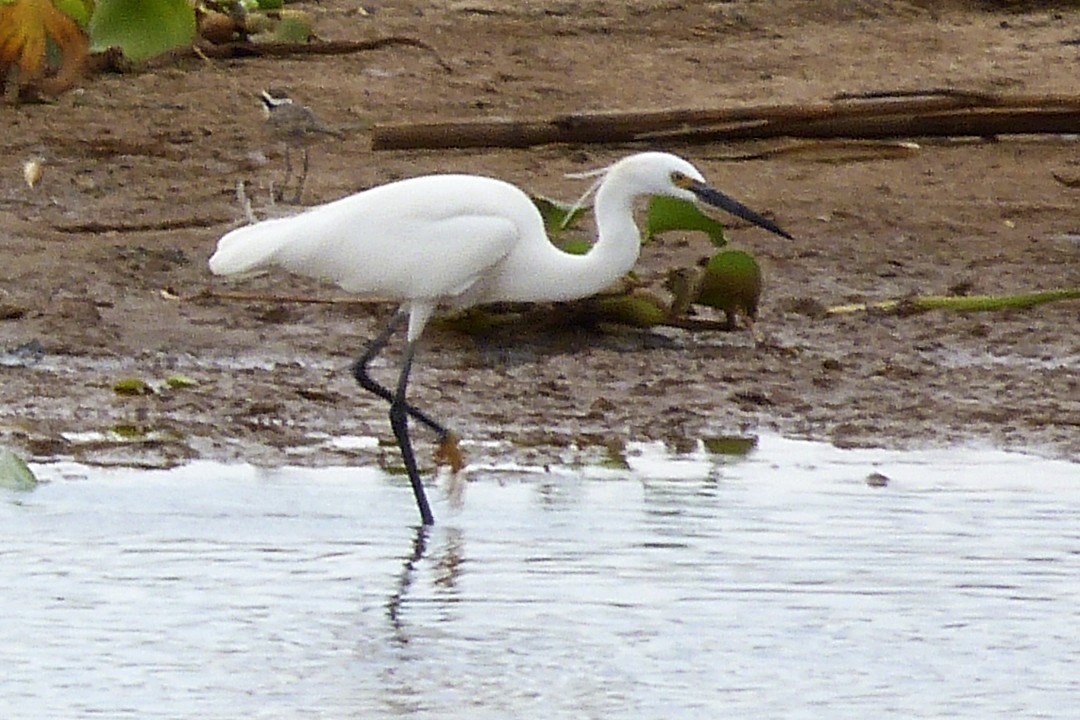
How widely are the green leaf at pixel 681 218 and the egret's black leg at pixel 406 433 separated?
150 cm

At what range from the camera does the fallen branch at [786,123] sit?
9.91m

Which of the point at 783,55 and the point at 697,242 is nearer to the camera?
the point at 697,242

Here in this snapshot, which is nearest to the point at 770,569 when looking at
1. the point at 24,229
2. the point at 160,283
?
the point at 160,283

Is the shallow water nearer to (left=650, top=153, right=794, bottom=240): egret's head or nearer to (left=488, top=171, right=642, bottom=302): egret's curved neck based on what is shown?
(left=488, top=171, right=642, bottom=302): egret's curved neck

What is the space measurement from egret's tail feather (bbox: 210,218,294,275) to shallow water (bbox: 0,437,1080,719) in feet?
1.89

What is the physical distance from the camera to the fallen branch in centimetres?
991

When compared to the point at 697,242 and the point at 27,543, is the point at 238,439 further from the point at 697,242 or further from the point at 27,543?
the point at 697,242

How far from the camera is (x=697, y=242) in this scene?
31.1ft

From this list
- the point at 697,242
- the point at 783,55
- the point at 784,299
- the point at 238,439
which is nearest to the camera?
the point at 238,439

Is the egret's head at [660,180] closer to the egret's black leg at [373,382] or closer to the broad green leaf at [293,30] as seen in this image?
the egret's black leg at [373,382]

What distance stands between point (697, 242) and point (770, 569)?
146 inches

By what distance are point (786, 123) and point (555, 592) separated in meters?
4.82

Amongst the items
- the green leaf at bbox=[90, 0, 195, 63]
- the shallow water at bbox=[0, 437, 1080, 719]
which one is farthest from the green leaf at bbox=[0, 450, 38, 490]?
the green leaf at bbox=[90, 0, 195, 63]

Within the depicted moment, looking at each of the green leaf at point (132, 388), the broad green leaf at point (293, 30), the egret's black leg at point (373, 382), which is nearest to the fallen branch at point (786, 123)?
the broad green leaf at point (293, 30)
